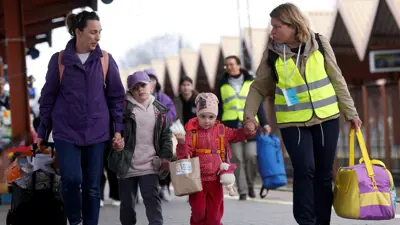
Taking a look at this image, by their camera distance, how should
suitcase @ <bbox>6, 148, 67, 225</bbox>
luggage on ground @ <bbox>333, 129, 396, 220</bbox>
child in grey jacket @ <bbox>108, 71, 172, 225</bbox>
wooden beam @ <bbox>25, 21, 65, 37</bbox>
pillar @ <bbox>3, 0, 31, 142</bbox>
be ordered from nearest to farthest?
luggage on ground @ <bbox>333, 129, 396, 220</bbox>
child in grey jacket @ <bbox>108, 71, 172, 225</bbox>
suitcase @ <bbox>6, 148, 67, 225</bbox>
pillar @ <bbox>3, 0, 31, 142</bbox>
wooden beam @ <bbox>25, 21, 65, 37</bbox>

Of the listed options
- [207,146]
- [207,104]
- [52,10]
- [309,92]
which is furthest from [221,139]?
[52,10]

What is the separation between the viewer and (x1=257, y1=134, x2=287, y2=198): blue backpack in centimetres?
1248

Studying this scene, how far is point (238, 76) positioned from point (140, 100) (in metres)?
4.69

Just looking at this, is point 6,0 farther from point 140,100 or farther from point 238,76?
point 140,100

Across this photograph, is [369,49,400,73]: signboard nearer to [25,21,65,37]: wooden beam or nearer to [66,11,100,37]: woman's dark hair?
[25,21,65,37]: wooden beam

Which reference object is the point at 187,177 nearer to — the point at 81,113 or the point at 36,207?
the point at 81,113

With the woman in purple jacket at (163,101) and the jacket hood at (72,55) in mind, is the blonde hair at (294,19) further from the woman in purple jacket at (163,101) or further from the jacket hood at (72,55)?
the woman in purple jacket at (163,101)

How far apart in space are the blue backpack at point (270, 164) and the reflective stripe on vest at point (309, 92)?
19.1ft

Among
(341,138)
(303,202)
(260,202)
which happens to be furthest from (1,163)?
(341,138)

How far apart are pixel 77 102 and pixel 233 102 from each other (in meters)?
5.48

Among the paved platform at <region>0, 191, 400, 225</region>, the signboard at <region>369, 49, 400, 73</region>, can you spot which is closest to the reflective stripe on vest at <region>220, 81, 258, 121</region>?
the paved platform at <region>0, 191, 400, 225</region>

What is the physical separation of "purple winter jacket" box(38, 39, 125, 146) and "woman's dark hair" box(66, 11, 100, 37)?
141mm

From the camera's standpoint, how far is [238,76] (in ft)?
40.5

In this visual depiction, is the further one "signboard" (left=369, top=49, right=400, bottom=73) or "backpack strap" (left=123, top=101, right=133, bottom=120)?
"signboard" (left=369, top=49, right=400, bottom=73)
